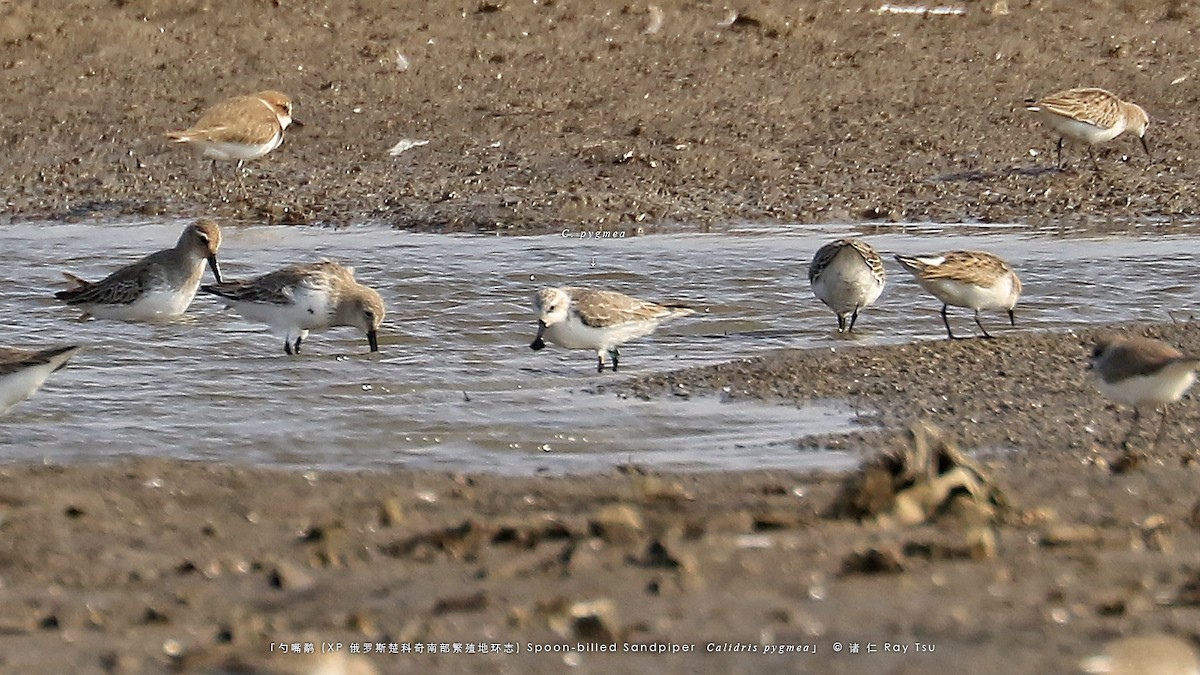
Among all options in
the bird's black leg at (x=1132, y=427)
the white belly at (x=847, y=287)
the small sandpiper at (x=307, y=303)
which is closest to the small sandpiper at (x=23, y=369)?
the small sandpiper at (x=307, y=303)

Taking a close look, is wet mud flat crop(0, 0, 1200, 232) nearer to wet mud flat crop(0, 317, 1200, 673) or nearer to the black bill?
the black bill

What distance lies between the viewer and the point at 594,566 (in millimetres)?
5539

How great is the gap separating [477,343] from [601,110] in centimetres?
621

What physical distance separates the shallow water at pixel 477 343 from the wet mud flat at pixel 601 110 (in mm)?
860

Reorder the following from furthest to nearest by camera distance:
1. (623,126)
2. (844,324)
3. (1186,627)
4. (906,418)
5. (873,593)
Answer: (623,126) → (844,324) → (906,418) → (873,593) → (1186,627)

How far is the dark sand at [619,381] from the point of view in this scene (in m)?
5.04

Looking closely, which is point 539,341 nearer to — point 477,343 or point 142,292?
point 477,343

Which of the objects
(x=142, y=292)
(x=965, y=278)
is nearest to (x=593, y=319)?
(x=965, y=278)

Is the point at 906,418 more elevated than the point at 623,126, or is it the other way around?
the point at 623,126

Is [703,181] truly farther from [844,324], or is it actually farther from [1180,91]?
[1180,91]

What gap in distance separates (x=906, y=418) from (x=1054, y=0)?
12.1m

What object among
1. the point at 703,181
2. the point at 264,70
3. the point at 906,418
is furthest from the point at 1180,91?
the point at 906,418

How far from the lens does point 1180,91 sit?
1739 cm

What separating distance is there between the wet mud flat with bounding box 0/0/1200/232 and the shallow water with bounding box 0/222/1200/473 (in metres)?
0.86
